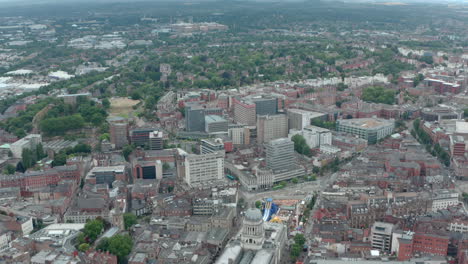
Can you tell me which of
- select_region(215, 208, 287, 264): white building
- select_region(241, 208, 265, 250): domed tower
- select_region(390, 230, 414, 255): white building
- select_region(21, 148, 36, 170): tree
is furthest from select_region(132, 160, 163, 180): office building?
select_region(390, 230, 414, 255): white building

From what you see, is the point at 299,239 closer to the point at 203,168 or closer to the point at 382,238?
the point at 382,238

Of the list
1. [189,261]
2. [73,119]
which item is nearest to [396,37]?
[73,119]

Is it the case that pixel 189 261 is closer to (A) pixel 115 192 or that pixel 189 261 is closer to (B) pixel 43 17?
(A) pixel 115 192

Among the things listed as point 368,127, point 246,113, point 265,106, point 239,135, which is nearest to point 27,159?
point 239,135

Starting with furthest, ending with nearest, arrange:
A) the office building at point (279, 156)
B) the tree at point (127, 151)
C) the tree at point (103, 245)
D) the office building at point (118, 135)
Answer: the office building at point (118, 135) → the tree at point (127, 151) → the office building at point (279, 156) → the tree at point (103, 245)

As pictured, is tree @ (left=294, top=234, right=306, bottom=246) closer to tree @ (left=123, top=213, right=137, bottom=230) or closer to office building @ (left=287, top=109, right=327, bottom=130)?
tree @ (left=123, top=213, right=137, bottom=230)

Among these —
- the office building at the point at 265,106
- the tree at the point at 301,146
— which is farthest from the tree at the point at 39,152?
the tree at the point at 301,146

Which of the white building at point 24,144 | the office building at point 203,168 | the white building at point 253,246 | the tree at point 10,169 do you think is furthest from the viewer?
the white building at point 24,144

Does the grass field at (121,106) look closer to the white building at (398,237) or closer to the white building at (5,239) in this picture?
the white building at (5,239)
